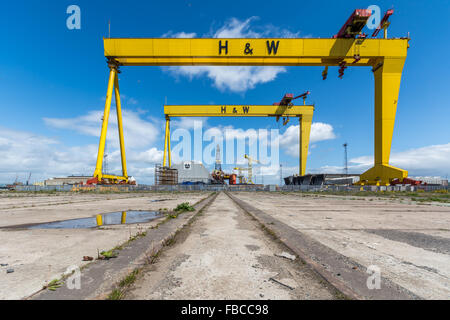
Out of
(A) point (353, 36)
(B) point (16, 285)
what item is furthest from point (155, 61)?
(B) point (16, 285)

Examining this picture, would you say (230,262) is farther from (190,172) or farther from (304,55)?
(190,172)

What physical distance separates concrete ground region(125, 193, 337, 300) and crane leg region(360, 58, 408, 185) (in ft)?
68.0

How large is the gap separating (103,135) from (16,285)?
64.4 feet

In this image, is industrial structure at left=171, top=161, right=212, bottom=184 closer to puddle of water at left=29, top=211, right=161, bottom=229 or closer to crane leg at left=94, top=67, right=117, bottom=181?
crane leg at left=94, top=67, right=117, bottom=181

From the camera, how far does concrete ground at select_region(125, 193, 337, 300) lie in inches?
56.0

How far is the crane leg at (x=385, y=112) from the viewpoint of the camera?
18.2 m

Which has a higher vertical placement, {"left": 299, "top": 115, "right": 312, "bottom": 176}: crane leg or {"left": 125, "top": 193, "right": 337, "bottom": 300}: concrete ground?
{"left": 299, "top": 115, "right": 312, "bottom": 176}: crane leg

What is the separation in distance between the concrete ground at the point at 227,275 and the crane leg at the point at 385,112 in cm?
2071

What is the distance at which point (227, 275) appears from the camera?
173 centimetres

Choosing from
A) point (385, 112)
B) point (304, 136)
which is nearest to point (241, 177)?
point (304, 136)

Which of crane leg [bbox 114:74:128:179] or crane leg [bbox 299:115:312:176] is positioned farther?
crane leg [bbox 299:115:312:176]

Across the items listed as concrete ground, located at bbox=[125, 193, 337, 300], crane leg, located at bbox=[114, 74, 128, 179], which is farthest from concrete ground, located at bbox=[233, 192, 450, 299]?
crane leg, located at bbox=[114, 74, 128, 179]

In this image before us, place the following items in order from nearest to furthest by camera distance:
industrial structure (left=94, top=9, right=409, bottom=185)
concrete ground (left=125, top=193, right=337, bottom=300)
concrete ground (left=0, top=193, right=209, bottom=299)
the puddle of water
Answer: concrete ground (left=125, top=193, right=337, bottom=300) < concrete ground (left=0, top=193, right=209, bottom=299) < the puddle of water < industrial structure (left=94, top=9, right=409, bottom=185)

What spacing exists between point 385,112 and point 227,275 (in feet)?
74.5
